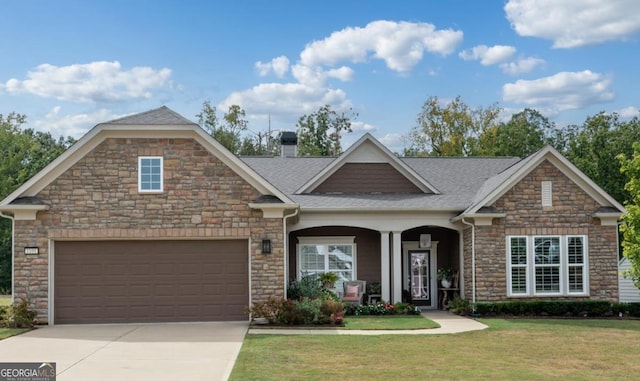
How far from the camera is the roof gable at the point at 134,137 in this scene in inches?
705

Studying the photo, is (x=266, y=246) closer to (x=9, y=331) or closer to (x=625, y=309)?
(x=9, y=331)

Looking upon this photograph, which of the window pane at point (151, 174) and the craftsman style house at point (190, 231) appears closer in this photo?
the craftsman style house at point (190, 231)

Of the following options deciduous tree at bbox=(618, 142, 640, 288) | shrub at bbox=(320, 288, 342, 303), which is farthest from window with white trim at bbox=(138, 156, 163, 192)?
deciduous tree at bbox=(618, 142, 640, 288)

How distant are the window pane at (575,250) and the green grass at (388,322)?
462cm

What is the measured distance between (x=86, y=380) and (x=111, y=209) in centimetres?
838

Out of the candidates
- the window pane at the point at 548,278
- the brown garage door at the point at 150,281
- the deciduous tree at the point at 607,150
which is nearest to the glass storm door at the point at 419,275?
the window pane at the point at 548,278

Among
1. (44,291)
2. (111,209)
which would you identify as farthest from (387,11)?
(44,291)

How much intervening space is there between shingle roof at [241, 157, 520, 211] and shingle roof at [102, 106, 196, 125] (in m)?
4.55

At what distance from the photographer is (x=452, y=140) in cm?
4666

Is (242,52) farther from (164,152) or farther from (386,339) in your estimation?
(386,339)

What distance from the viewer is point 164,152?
722 inches

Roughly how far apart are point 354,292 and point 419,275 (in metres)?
3.47

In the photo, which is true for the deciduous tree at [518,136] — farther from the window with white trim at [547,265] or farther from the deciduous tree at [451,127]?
the window with white trim at [547,265]

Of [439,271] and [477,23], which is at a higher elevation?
[477,23]
